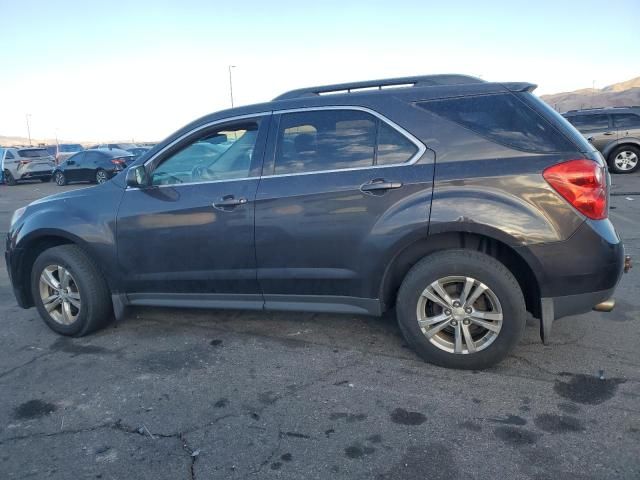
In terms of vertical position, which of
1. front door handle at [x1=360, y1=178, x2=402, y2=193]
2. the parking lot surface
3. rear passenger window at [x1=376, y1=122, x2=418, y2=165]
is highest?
A: rear passenger window at [x1=376, y1=122, x2=418, y2=165]

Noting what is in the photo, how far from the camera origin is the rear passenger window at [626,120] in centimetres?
1417

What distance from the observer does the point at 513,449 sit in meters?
2.56

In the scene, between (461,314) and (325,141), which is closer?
(461,314)

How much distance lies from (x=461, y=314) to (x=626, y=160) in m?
13.7

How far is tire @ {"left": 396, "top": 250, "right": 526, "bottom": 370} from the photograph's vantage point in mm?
3215

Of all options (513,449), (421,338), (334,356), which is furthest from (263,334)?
(513,449)

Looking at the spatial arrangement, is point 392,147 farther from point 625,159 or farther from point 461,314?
point 625,159

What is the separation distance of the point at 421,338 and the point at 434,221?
80cm

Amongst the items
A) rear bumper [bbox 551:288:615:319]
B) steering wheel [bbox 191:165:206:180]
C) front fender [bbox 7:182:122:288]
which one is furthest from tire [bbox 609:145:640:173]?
front fender [bbox 7:182:122:288]

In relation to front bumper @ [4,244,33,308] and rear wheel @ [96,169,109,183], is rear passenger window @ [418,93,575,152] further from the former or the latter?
rear wheel @ [96,169,109,183]

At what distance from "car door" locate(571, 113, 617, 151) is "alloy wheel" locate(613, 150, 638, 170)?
1.63 ft

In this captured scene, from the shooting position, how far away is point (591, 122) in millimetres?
14609

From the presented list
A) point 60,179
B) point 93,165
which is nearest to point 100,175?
point 93,165

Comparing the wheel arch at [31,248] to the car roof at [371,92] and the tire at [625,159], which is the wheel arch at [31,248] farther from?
the tire at [625,159]
